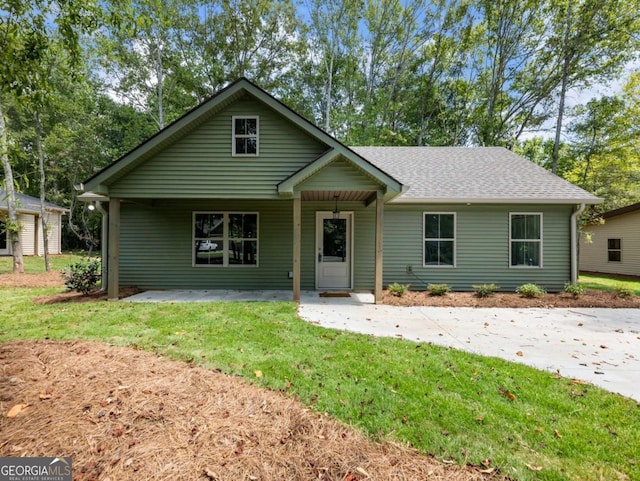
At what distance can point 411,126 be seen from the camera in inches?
922

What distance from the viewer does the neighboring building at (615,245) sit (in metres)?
15.1

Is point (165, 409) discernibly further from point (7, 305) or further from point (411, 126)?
point (411, 126)

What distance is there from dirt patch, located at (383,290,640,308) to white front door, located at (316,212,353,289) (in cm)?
149

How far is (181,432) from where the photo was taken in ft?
8.01

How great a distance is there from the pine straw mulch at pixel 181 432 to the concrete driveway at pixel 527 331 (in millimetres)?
2717

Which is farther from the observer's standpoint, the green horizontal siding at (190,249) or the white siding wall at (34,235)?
the white siding wall at (34,235)

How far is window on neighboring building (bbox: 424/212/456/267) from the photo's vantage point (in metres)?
9.59

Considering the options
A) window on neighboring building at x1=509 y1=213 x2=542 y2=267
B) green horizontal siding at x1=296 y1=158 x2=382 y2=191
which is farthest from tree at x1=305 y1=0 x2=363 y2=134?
green horizontal siding at x1=296 y1=158 x2=382 y2=191

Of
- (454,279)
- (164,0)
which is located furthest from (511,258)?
(164,0)

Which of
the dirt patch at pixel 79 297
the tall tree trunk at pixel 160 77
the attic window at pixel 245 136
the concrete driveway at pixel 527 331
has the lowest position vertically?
the concrete driveway at pixel 527 331

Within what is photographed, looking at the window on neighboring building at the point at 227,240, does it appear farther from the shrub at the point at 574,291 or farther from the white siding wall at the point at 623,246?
the white siding wall at the point at 623,246

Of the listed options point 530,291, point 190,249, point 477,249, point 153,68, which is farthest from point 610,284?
point 153,68

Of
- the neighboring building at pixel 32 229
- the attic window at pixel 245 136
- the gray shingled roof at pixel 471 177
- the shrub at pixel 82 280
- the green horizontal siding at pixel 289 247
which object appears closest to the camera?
the attic window at pixel 245 136

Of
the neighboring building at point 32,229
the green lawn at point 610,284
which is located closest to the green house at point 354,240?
the green lawn at point 610,284
